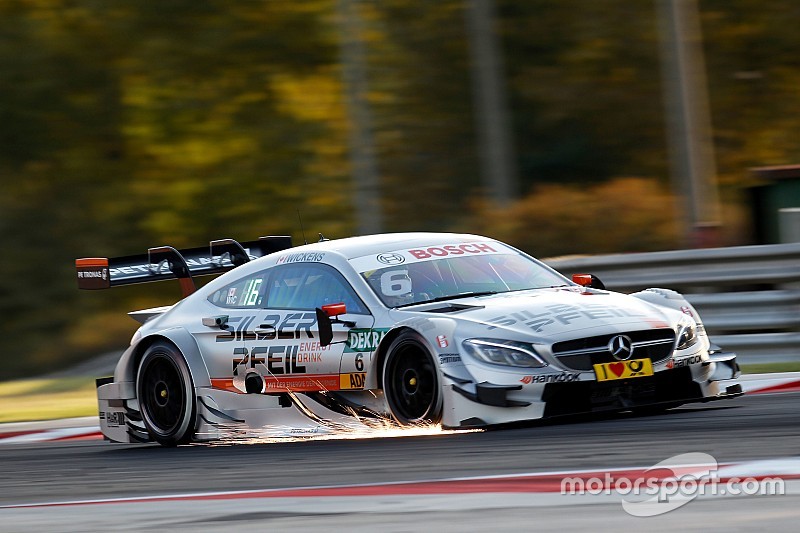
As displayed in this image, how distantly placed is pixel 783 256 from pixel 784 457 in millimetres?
7054

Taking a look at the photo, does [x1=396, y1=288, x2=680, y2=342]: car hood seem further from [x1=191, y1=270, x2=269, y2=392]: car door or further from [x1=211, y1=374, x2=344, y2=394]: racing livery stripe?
[x1=191, y1=270, x2=269, y2=392]: car door

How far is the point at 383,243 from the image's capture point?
977 centimetres

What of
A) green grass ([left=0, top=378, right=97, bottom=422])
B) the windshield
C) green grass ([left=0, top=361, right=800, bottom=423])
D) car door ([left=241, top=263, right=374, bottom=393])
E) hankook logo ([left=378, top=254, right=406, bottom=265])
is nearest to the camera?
car door ([left=241, top=263, right=374, bottom=393])

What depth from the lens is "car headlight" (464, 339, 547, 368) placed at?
26.4ft

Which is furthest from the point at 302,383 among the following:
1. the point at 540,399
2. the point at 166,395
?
the point at 540,399

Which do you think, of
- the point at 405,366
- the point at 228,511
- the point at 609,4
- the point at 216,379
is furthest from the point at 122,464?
the point at 609,4

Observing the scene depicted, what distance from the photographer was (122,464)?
904 cm

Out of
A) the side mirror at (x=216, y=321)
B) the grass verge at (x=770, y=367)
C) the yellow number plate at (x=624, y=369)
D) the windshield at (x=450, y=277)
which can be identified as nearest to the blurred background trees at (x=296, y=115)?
the grass verge at (x=770, y=367)

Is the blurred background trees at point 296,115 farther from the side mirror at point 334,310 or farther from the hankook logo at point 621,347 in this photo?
the hankook logo at point 621,347

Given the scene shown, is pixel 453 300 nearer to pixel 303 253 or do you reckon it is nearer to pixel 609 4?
pixel 303 253

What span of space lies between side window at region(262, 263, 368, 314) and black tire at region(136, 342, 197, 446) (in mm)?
766

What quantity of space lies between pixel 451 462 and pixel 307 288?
286cm

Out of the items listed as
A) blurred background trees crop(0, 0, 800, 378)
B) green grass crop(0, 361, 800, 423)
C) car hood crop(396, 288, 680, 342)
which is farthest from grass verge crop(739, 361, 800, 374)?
blurred background trees crop(0, 0, 800, 378)

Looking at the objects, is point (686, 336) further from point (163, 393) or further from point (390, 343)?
point (163, 393)
